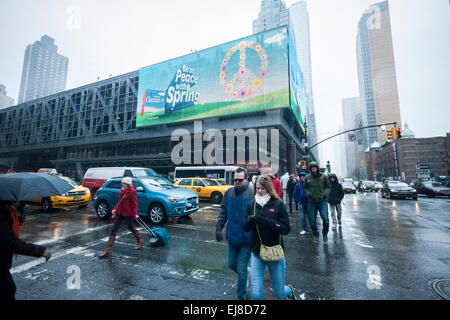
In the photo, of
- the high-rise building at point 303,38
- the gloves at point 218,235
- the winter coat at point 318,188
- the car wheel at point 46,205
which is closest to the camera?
the gloves at point 218,235

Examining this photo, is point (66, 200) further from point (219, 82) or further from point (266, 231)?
point (219, 82)

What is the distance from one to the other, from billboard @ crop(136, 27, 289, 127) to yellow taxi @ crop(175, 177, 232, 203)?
17.2 meters

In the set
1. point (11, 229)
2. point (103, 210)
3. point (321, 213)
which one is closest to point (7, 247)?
point (11, 229)

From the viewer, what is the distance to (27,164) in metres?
55.9

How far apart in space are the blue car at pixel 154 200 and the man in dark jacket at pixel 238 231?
15.8 feet

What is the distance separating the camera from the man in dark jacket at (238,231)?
2.58 m

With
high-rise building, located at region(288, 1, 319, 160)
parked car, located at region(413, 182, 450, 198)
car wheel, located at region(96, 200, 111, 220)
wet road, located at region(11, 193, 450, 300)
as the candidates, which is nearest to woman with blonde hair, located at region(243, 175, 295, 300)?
wet road, located at region(11, 193, 450, 300)

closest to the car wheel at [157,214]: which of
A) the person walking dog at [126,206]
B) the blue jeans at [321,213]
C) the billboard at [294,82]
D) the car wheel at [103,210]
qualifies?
the car wheel at [103,210]

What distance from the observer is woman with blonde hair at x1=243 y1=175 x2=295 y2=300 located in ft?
7.50

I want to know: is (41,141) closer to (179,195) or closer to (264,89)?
(264,89)

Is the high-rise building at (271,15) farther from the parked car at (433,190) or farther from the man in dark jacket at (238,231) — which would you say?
the man in dark jacket at (238,231)

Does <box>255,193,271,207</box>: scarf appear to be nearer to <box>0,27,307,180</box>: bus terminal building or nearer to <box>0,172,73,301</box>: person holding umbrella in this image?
<box>0,172,73,301</box>: person holding umbrella

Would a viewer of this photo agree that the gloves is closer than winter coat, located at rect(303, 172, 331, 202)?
Yes
